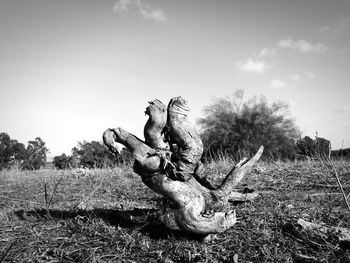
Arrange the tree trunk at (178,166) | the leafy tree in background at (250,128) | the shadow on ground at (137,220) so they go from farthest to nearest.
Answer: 1. the leafy tree in background at (250,128)
2. the shadow on ground at (137,220)
3. the tree trunk at (178,166)

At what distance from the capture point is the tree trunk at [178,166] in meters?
2.66

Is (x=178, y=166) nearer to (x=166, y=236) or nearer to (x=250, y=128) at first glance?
(x=166, y=236)

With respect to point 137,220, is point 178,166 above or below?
above

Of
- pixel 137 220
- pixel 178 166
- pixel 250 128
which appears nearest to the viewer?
pixel 178 166

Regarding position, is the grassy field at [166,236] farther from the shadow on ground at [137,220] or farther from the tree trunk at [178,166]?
the tree trunk at [178,166]

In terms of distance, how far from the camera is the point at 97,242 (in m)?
2.77

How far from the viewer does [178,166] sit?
2781 mm

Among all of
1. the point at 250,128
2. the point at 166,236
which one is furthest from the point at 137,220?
the point at 250,128

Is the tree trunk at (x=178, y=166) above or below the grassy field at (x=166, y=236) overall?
above

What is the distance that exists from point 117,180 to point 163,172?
485 centimetres

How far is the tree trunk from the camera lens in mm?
2660

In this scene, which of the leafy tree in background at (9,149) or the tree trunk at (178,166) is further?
the leafy tree in background at (9,149)

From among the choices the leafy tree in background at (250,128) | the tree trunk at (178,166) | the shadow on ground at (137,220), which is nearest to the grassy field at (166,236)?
the shadow on ground at (137,220)

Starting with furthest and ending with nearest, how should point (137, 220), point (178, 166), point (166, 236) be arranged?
point (137, 220) < point (166, 236) < point (178, 166)
